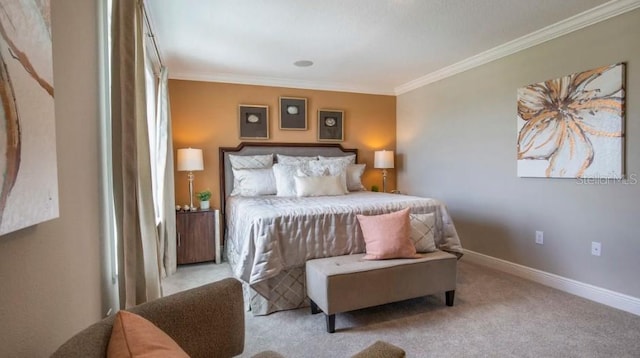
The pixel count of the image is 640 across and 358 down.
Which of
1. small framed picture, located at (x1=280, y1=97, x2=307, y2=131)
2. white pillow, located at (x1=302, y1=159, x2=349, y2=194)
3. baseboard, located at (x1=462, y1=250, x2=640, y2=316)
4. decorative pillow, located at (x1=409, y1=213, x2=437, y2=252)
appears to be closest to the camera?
baseboard, located at (x1=462, y1=250, x2=640, y2=316)

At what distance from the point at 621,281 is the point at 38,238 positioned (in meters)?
3.68

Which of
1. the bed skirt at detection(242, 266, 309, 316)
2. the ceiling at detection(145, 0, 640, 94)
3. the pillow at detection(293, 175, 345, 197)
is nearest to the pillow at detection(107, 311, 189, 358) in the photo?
the bed skirt at detection(242, 266, 309, 316)

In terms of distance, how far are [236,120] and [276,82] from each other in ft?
2.61

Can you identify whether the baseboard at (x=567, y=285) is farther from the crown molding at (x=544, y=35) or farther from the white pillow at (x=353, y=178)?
the crown molding at (x=544, y=35)

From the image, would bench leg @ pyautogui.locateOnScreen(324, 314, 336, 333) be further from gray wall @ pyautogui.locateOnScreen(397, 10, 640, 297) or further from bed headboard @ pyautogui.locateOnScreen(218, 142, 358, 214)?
bed headboard @ pyautogui.locateOnScreen(218, 142, 358, 214)

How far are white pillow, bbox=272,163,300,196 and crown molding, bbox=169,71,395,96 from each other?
1312 millimetres

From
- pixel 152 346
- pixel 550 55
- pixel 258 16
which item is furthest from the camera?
pixel 550 55

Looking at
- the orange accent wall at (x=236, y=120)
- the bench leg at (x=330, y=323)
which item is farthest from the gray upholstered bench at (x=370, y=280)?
the orange accent wall at (x=236, y=120)

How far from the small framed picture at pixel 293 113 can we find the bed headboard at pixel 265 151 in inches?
10.7

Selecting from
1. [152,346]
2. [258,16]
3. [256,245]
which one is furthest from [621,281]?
[258,16]

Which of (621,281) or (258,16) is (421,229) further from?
(258,16)

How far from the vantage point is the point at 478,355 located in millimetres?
1978

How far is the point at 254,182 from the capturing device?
399 centimetres

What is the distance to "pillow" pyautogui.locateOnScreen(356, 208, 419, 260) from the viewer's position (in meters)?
A: 2.50
